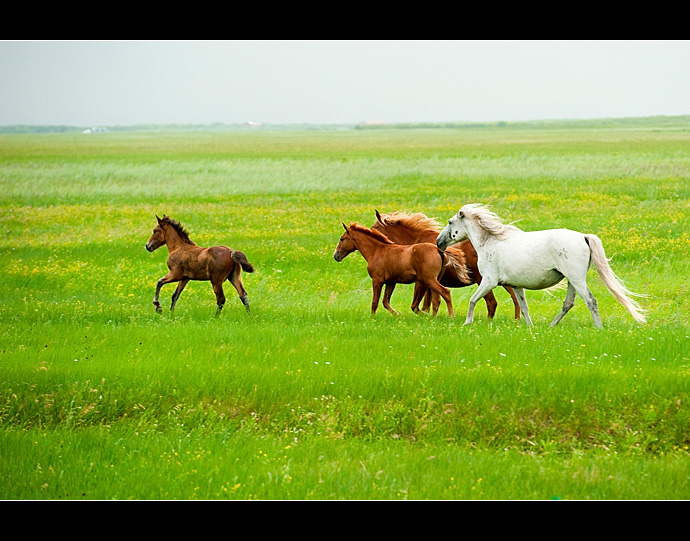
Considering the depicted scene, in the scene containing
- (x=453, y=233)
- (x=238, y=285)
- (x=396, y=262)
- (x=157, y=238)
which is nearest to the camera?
(x=453, y=233)

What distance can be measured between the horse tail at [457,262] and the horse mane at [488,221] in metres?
0.93

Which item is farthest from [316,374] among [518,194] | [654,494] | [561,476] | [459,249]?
[518,194]

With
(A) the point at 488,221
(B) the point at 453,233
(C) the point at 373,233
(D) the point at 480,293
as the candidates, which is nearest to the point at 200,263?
(C) the point at 373,233

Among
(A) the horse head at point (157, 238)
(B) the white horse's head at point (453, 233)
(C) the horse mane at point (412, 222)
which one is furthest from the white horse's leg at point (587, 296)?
(A) the horse head at point (157, 238)

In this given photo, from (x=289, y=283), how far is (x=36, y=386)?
10275 millimetres

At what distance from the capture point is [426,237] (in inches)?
634

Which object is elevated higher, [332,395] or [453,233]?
[453,233]

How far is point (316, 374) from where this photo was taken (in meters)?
10.7

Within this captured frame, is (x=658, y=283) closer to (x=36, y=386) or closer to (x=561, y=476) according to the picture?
(x=561, y=476)

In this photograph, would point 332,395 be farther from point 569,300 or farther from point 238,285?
point 238,285

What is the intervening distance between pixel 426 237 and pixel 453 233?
1.41 meters

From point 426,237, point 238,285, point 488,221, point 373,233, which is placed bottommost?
point 238,285

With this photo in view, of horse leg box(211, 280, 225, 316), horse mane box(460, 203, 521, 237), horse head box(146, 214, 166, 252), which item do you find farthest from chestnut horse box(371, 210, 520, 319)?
horse head box(146, 214, 166, 252)

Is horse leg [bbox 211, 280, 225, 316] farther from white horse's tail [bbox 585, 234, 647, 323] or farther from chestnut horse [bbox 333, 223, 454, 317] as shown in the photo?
white horse's tail [bbox 585, 234, 647, 323]
